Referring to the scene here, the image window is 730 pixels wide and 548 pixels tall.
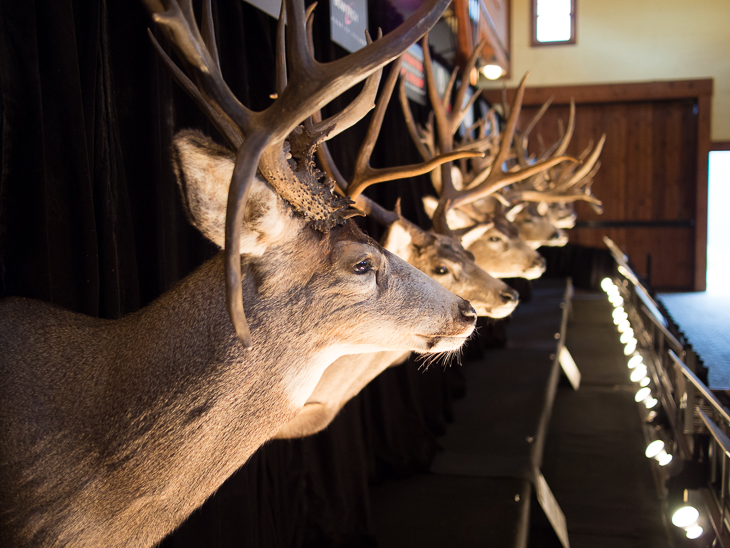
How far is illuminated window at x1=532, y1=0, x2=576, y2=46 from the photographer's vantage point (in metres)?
9.73

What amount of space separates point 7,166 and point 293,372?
638 millimetres

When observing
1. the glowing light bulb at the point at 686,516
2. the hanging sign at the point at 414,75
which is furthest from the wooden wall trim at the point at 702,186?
the glowing light bulb at the point at 686,516

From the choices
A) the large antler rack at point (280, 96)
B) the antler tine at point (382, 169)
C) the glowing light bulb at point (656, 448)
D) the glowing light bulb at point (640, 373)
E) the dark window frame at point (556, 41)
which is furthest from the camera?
the dark window frame at point (556, 41)

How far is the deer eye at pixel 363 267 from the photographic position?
1032 millimetres

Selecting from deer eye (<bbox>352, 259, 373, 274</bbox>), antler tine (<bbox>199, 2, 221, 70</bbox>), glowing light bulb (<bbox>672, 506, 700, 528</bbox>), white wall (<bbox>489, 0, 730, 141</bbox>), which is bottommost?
glowing light bulb (<bbox>672, 506, 700, 528</bbox>)

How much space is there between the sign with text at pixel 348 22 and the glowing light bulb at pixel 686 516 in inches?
84.1

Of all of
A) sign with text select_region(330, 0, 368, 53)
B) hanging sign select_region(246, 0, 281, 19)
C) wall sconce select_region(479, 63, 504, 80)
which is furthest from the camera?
wall sconce select_region(479, 63, 504, 80)

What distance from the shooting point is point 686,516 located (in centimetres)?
193

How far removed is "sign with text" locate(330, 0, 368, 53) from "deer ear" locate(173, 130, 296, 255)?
1.45 meters

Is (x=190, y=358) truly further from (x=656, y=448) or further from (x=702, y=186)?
(x=702, y=186)

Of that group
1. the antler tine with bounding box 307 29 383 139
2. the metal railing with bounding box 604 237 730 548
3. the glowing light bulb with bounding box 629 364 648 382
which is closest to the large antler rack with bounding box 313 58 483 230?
the antler tine with bounding box 307 29 383 139

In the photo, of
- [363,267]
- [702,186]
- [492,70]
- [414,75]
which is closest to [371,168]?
[363,267]

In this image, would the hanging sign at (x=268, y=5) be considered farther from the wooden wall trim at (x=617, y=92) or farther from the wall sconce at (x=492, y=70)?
the wooden wall trim at (x=617, y=92)

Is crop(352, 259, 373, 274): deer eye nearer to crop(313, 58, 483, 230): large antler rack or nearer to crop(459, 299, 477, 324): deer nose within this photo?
crop(459, 299, 477, 324): deer nose
